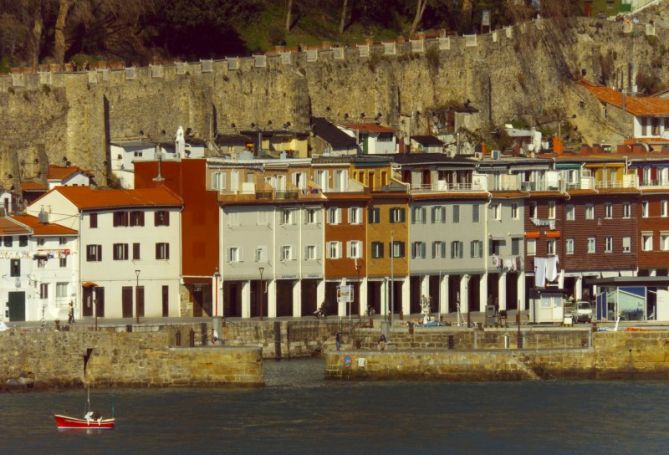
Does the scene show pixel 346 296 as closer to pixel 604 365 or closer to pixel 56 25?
pixel 604 365

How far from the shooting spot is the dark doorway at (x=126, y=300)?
131m

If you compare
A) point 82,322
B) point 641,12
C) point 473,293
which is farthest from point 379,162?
point 641,12

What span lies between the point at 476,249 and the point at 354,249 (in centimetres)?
581

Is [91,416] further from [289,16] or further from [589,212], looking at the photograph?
[289,16]

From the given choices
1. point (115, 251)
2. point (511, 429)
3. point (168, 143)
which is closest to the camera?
point (511, 429)

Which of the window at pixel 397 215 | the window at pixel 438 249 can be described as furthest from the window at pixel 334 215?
the window at pixel 438 249

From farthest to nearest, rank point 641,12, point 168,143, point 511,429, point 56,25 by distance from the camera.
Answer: point 641,12 < point 56,25 < point 168,143 < point 511,429

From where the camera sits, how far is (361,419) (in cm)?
11319

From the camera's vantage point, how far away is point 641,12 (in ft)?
593

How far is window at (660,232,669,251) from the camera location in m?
145

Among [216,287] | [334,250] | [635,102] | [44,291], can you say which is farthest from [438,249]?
[635,102]

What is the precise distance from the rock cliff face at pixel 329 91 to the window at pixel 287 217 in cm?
1612

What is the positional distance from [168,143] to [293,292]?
18018mm

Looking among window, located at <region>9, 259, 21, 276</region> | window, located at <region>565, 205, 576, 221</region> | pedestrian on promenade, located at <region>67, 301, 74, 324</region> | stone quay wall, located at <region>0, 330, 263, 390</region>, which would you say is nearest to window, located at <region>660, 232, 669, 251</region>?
window, located at <region>565, 205, 576, 221</region>
